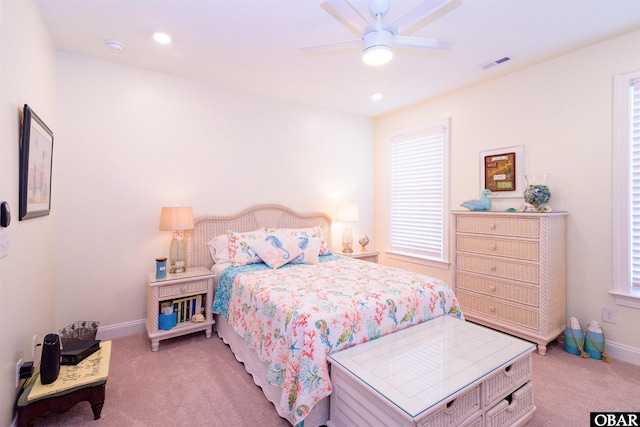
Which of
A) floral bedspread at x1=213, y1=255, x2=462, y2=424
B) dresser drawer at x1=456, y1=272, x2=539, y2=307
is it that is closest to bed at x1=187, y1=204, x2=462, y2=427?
floral bedspread at x1=213, y1=255, x2=462, y2=424

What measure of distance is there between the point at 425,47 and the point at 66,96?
312cm

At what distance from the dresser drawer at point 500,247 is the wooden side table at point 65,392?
3.30 m

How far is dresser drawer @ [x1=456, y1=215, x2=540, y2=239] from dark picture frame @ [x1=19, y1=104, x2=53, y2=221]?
364 cm

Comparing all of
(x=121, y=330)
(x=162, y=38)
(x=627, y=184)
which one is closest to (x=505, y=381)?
(x=627, y=184)

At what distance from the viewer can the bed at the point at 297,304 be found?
175 cm

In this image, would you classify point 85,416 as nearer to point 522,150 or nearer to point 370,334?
point 370,334

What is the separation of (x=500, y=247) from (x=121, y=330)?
12.7ft

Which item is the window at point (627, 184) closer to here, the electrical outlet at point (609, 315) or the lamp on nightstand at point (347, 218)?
the electrical outlet at point (609, 315)

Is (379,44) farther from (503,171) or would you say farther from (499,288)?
(499,288)

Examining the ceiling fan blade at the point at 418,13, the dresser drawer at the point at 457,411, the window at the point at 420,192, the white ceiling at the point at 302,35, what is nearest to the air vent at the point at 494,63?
the white ceiling at the point at 302,35

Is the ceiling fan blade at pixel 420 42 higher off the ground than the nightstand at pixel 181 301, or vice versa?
the ceiling fan blade at pixel 420 42

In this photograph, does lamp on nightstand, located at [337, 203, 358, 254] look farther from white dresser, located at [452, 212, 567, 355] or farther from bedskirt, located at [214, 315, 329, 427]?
bedskirt, located at [214, 315, 329, 427]

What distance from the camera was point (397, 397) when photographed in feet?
4.57

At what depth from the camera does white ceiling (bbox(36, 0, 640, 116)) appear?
2.16 meters
